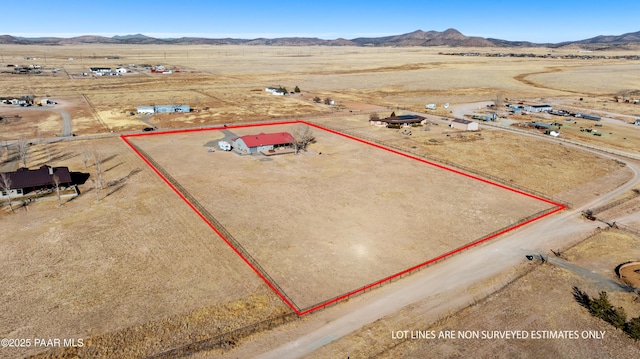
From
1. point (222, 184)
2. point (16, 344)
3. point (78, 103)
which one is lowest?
point (16, 344)

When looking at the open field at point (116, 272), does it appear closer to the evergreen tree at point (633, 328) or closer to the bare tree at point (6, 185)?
the bare tree at point (6, 185)

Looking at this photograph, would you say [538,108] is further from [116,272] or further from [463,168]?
[116,272]

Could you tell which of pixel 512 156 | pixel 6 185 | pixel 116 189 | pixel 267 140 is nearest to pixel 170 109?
pixel 267 140

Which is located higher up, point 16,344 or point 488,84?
point 488,84

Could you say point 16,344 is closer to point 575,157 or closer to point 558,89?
point 575,157

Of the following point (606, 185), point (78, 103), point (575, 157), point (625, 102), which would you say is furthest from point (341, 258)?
point (625, 102)

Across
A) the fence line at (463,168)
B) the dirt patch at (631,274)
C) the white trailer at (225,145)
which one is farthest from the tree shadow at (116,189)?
the dirt patch at (631,274)
